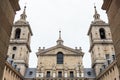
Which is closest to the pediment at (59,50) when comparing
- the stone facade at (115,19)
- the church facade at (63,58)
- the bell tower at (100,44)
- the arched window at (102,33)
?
the church facade at (63,58)

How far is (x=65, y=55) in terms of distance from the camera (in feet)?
143

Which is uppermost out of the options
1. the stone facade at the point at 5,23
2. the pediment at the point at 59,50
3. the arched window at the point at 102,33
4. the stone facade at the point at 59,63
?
the arched window at the point at 102,33

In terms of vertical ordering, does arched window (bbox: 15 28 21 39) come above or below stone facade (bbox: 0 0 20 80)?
above

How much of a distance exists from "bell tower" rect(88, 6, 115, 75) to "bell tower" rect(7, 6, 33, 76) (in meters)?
17.6

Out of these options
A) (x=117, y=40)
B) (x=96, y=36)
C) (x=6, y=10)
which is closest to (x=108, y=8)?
(x=117, y=40)

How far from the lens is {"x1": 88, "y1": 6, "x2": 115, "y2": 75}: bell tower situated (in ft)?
141

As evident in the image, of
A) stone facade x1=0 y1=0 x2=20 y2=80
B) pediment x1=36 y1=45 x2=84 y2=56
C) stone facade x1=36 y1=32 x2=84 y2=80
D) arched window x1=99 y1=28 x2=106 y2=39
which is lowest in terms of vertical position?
stone facade x1=0 y1=0 x2=20 y2=80

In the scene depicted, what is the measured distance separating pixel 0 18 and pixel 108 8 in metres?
5.65

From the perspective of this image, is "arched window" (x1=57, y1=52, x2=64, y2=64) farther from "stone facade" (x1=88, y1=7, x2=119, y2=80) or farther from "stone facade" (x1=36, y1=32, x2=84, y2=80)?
"stone facade" (x1=88, y1=7, x2=119, y2=80)

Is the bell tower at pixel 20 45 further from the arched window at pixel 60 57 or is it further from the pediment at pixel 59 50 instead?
the arched window at pixel 60 57

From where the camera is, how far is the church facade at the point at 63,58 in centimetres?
4056

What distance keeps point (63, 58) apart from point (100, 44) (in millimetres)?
10095

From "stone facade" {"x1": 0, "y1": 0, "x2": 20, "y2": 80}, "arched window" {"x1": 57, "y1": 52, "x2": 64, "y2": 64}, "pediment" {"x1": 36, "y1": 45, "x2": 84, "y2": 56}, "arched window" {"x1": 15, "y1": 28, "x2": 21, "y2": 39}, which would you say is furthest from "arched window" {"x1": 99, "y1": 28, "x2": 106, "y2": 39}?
"stone facade" {"x1": 0, "y1": 0, "x2": 20, "y2": 80}

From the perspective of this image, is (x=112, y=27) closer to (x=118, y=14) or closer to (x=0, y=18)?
(x=118, y=14)
